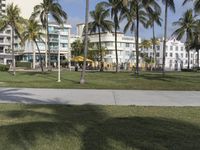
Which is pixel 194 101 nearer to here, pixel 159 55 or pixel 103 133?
pixel 103 133

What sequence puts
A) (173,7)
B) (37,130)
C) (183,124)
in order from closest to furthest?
(37,130) → (183,124) → (173,7)

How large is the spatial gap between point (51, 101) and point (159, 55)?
140 m

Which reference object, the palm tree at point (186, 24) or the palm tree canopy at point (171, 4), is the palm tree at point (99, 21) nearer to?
the palm tree at point (186, 24)

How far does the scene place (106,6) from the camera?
63.1 metres

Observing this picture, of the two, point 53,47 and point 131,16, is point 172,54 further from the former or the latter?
point 131,16

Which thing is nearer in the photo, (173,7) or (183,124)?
(183,124)

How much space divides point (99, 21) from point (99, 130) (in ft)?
201

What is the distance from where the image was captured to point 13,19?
175 feet

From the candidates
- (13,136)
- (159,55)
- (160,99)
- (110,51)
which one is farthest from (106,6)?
(159,55)

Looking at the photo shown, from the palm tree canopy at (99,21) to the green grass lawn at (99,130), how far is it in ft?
185

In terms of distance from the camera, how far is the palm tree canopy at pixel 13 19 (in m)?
53.0

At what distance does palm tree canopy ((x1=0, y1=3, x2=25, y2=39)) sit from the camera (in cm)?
5297

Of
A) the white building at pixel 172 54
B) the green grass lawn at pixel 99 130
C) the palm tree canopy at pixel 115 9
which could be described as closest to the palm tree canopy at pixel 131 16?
the palm tree canopy at pixel 115 9

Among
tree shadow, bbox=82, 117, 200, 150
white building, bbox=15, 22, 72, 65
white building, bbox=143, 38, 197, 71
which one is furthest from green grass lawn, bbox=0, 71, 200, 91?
white building, bbox=143, 38, 197, 71
